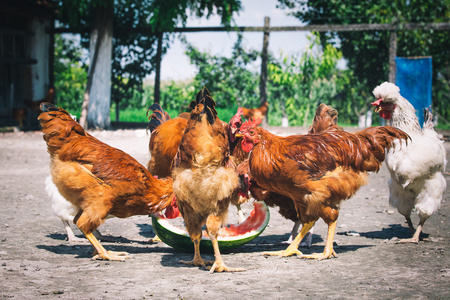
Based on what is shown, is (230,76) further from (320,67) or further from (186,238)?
(186,238)

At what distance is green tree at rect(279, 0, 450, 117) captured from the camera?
14352 mm

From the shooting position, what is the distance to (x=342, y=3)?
15445 millimetres

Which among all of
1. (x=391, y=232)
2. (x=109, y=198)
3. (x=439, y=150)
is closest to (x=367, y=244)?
(x=391, y=232)

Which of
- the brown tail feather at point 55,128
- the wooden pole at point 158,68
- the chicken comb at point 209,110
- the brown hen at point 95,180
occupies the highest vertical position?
the wooden pole at point 158,68

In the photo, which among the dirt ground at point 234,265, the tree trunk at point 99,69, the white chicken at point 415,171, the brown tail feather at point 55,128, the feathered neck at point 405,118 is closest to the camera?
the dirt ground at point 234,265

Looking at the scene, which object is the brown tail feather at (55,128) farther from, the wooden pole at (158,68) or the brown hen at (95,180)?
the wooden pole at (158,68)

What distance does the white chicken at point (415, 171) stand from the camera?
16.3ft

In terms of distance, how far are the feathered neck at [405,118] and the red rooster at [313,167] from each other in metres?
0.62

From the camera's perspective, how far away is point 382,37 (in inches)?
563

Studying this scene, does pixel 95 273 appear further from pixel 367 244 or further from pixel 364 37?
pixel 364 37

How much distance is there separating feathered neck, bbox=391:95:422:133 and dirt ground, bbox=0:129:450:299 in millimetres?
1264

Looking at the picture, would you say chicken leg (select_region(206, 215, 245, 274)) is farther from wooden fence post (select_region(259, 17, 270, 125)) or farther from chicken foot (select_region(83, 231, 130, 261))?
wooden fence post (select_region(259, 17, 270, 125))

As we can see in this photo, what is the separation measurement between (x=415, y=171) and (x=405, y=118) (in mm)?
735

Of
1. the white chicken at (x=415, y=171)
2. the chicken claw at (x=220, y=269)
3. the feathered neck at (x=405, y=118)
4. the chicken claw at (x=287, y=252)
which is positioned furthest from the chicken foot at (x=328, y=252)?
the feathered neck at (x=405, y=118)
